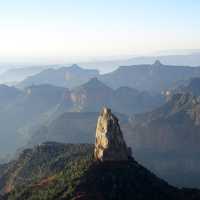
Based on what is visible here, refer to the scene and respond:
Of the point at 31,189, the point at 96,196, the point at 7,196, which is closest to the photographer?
the point at 96,196

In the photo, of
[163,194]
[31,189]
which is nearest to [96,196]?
[163,194]

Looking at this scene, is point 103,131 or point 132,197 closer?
point 132,197

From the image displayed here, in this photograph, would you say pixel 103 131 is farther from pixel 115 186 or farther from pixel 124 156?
pixel 115 186

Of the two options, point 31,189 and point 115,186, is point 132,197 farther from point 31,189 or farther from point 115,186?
point 31,189

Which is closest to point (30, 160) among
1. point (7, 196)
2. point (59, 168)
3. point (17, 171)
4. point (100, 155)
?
point (17, 171)

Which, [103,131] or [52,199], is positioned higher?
[103,131]

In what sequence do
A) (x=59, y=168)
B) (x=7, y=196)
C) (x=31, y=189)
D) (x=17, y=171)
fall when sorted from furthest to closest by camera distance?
(x=17, y=171) → (x=59, y=168) → (x=7, y=196) → (x=31, y=189)
